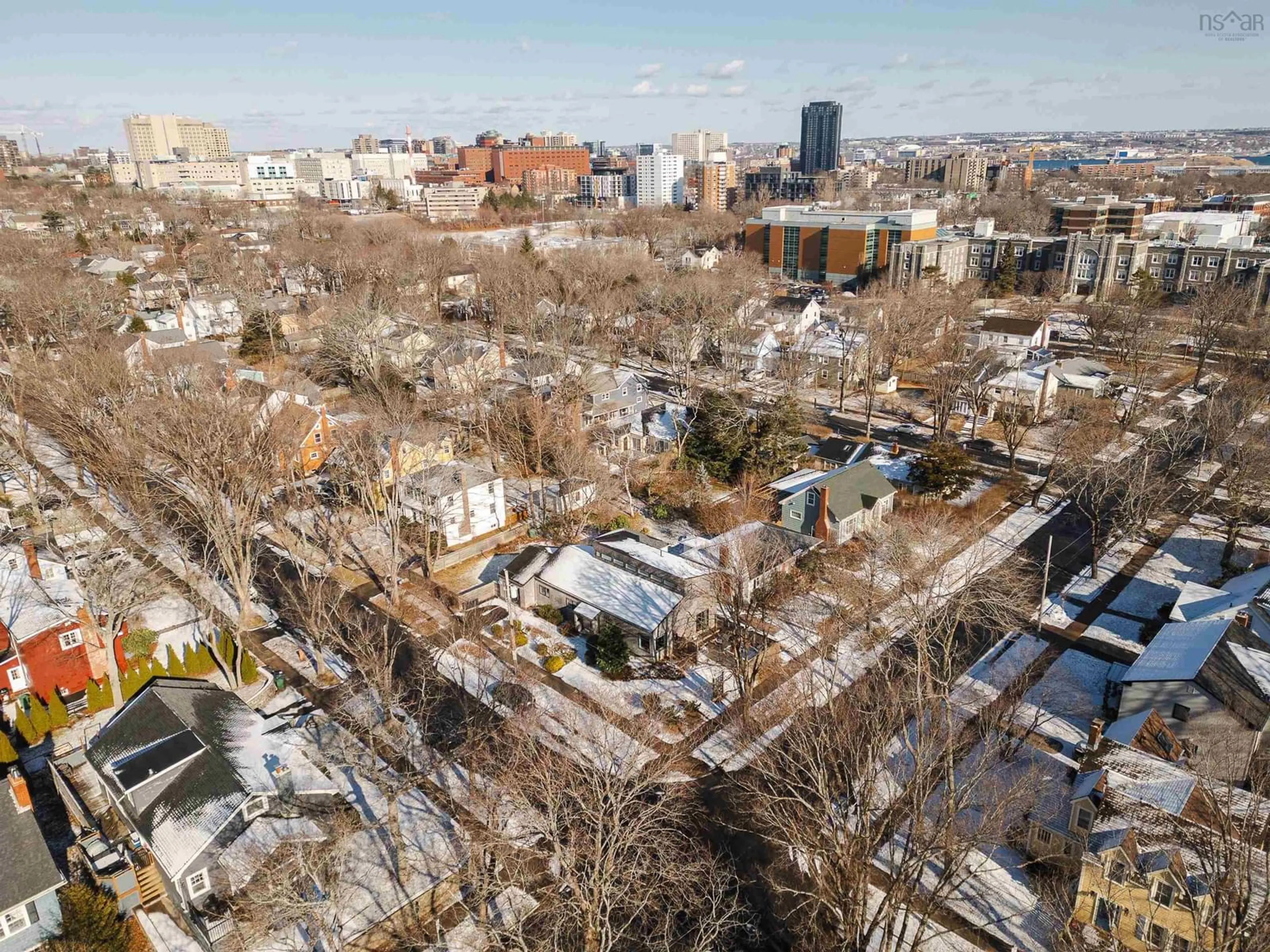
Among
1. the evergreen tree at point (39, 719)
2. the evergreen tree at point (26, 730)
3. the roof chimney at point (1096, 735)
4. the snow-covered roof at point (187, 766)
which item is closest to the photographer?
the snow-covered roof at point (187, 766)

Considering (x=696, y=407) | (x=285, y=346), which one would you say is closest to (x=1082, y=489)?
(x=696, y=407)

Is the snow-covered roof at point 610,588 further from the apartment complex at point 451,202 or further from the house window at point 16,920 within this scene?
the apartment complex at point 451,202

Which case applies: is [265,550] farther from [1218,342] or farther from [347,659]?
[1218,342]

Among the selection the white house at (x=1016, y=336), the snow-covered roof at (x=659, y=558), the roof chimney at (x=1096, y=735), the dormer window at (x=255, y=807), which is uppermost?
the white house at (x=1016, y=336)

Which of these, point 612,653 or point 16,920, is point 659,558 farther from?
point 16,920

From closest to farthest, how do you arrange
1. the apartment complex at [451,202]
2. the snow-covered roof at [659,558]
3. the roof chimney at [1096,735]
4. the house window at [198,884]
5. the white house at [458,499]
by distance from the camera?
the house window at [198,884], the roof chimney at [1096,735], the snow-covered roof at [659,558], the white house at [458,499], the apartment complex at [451,202]

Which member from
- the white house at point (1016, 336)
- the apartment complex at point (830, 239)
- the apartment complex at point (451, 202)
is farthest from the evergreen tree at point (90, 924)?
the apartment complex at point (451, 202)

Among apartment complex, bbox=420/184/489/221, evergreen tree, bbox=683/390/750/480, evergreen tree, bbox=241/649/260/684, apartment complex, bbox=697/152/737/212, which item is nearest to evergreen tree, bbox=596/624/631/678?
evergreen tree, bbox=241/649/260/684
